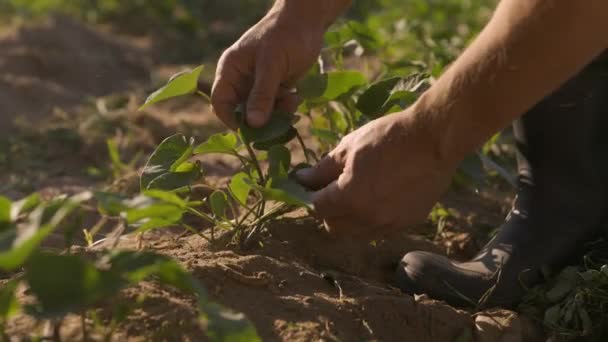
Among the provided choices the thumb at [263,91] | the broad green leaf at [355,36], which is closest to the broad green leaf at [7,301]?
the thumb at [263,91]

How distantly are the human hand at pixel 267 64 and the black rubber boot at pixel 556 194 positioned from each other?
19.8 inches

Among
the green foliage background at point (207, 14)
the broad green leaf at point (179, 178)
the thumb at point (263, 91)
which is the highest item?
the thumb at point (263, 91)

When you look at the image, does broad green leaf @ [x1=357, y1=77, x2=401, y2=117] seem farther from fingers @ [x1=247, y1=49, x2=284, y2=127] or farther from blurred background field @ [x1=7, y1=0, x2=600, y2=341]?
fingers @ [x1=247, y1=49, x2=284, y2=127]

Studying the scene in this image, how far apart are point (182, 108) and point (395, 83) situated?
1.80 metres

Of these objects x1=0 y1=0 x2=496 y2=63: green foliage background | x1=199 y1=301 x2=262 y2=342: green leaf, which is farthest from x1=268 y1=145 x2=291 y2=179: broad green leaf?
x1=0 y1=0 x2=496 y2=63: green foliage background

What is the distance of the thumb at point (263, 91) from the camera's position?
187 centimetres

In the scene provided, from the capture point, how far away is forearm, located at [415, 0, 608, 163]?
1449mm

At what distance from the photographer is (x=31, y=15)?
16.8ft

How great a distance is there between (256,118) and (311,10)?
351mm

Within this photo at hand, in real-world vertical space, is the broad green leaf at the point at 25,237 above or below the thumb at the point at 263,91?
above

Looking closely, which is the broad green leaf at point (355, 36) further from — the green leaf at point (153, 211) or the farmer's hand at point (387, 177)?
the green leaf at point (153, 211)

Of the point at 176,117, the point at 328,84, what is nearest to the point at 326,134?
the point at 328,84

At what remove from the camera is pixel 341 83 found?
213 centimetres

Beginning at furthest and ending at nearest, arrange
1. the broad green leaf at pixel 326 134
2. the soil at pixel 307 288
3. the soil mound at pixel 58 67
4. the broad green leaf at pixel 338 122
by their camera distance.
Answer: the soil mound at pixel 58 67 < the broad green leaf at pixel 338 122 < the broad green leaf at pixel 326 134 < the soil at pixel 307 288
